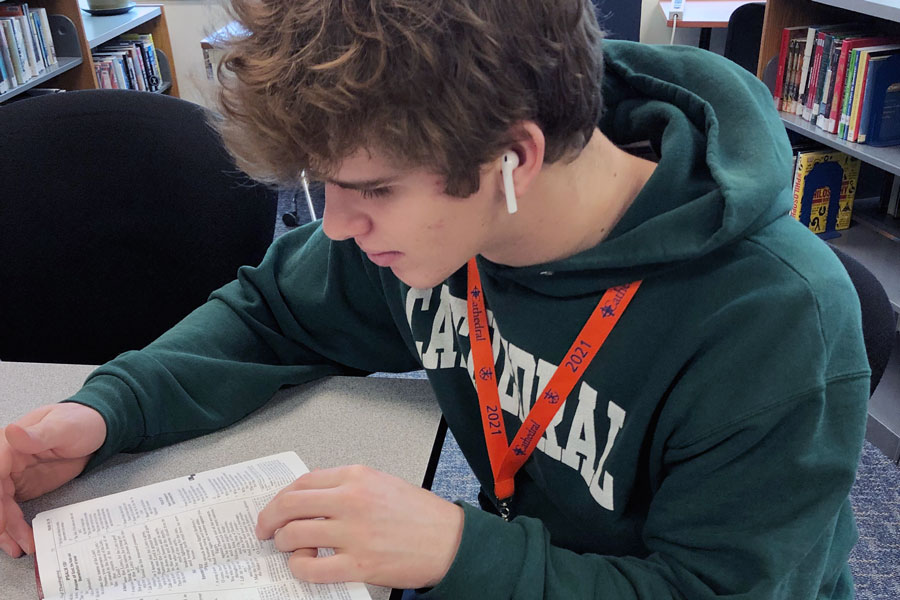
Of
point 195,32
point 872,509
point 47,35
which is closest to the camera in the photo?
point 872,509

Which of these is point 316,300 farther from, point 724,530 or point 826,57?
point 826,57

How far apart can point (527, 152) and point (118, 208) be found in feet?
2.89

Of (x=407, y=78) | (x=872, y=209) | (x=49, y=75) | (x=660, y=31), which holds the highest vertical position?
(x=407, y=78)

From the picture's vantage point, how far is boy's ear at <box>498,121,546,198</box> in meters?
0.74

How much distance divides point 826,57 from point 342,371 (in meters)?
1.98

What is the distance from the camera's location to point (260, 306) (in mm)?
1132

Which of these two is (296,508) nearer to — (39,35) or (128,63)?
(39,35)

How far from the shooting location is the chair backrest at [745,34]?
9.84 feet

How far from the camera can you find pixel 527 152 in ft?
2.48

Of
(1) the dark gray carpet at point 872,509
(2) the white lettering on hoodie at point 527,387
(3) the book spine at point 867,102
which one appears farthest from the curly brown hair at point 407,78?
Answer: (3) the book spine at point 867,102

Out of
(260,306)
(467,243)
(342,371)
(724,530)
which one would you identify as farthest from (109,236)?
(724,530)

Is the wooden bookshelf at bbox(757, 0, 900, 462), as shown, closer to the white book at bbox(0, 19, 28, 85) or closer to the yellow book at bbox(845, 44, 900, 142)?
the yellow book at bbox(845, 44, 900, 142)

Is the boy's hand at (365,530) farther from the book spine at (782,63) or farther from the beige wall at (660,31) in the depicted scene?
the beige wall at (660,31)

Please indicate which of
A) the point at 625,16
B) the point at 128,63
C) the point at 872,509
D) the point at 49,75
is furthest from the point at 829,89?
the point at 128,63
